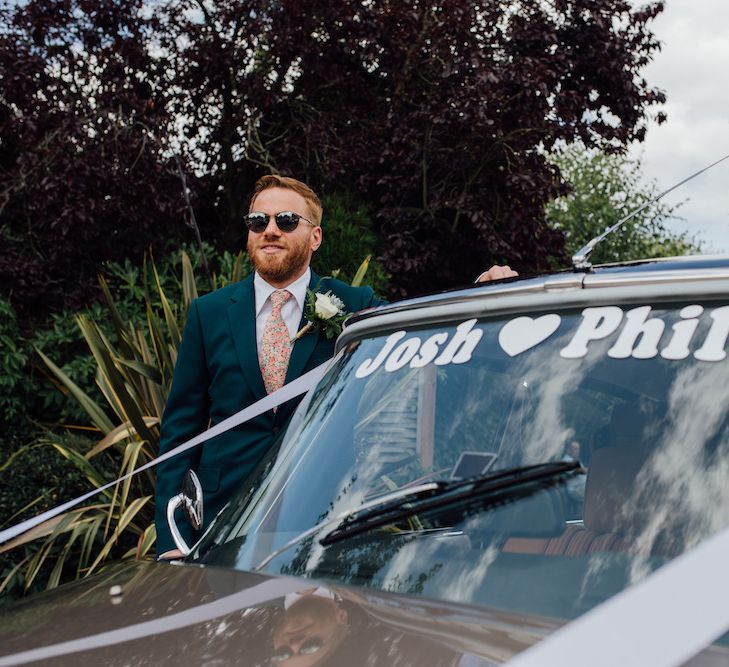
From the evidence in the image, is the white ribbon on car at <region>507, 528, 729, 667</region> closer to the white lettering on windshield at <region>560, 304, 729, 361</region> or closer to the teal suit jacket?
the white lettering on windshield at <region>560, 304, 729, 361</region>

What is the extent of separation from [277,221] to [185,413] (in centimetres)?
71

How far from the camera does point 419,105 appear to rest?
361 inches

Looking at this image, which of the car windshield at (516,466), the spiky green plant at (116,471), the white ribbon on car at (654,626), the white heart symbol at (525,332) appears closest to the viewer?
the white ribbon on car at (654,626)

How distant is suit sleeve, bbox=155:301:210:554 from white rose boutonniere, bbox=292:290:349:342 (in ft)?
1.13

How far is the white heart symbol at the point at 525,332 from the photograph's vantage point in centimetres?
207

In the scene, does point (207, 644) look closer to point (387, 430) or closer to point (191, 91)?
point (387, 430)

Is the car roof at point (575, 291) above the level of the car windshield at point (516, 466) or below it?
above

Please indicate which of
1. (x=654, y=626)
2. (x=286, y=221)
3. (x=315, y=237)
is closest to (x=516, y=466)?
(x=654, y=626)

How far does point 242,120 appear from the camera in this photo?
9.68m

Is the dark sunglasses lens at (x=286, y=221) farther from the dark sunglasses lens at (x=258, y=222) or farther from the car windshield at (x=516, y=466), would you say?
the car windshield at (x=516, y=466)

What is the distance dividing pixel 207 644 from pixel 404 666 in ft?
1.06

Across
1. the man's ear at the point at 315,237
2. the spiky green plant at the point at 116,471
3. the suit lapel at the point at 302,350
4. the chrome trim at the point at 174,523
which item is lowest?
the spiky green plant at the point at 116,471

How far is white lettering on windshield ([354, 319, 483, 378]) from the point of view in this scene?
2209mm

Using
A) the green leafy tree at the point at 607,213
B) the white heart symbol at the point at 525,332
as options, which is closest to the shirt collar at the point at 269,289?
the white heart symbol at the point at 525,332
